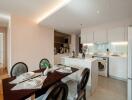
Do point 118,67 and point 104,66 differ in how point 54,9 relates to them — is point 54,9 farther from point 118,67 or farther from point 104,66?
point 118,67

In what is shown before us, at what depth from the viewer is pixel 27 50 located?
13.5 feet

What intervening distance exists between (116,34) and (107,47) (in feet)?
2.83

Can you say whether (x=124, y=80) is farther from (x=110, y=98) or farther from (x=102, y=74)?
(x=110, y=98)

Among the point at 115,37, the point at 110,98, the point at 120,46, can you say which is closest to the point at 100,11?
the point at 115,37

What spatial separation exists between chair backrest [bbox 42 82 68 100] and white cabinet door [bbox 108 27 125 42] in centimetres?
370

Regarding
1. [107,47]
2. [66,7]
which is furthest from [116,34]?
[66,7]

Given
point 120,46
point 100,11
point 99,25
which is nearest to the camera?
point 100,11

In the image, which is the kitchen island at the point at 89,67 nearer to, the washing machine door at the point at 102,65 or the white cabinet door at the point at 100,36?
the washing machine door at the point at 102,65

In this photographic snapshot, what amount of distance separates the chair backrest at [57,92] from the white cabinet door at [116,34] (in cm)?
370

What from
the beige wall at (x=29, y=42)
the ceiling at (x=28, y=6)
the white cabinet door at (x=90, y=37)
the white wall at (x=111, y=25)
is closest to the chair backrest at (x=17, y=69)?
the beige wall at (x=29, y=42)

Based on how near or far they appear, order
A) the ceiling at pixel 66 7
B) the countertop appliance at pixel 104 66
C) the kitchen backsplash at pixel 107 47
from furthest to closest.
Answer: the kitchen backsplash at pixel 107 47, the countertop appliance at pixel 104 66, the ceiling at pixel 66 7

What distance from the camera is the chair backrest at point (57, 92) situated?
1.08m

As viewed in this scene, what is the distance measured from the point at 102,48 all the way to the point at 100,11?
2235 millimetres

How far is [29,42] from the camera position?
419cm
